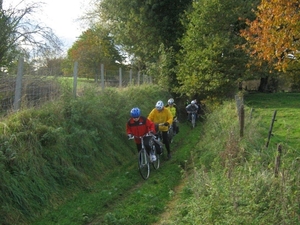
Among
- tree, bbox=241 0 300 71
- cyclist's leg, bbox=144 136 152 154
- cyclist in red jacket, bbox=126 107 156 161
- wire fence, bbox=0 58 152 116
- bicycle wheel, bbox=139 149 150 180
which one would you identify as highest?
tree, bbox=241 0 300 71

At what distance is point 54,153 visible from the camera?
8633mm

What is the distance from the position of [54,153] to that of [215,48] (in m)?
15.5

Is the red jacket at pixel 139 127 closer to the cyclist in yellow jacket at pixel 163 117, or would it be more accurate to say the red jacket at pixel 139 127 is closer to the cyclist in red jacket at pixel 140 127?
the cyclist in red jacket at pixel 140 127

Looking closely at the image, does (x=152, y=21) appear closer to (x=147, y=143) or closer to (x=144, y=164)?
(x=147, y=143)

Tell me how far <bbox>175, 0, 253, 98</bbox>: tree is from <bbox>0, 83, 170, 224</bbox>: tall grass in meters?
11.0

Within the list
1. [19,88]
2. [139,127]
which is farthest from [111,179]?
[19,88]

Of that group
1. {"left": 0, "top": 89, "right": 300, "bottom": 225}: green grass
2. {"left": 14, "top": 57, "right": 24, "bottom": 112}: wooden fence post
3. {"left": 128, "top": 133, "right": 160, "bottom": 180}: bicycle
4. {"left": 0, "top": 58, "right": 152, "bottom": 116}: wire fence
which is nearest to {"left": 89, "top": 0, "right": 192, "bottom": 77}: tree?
{"left": 0, "top": 89, "right": 300, "bottom": 225}: green grass

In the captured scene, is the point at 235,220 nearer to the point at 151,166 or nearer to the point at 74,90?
the point at 151,166

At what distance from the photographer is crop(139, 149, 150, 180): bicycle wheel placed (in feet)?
34.3

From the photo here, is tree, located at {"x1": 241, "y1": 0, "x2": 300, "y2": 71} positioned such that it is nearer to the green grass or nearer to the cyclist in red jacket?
the green grass

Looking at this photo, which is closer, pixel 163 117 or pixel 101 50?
pixel 163 117

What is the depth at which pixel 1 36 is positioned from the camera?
14758mm

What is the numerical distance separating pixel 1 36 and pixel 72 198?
912cm

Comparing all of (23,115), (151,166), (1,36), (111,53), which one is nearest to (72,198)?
(23,115)
